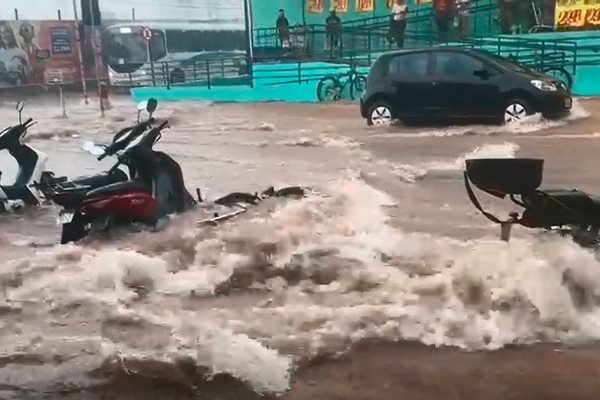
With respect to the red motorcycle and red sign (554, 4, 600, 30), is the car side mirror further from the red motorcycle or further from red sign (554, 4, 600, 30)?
the red motorcycle

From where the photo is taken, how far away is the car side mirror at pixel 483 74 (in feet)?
4.53

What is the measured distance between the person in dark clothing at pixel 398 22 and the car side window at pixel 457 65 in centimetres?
8

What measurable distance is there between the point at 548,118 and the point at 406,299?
1.40 ft

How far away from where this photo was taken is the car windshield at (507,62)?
4.50 ft

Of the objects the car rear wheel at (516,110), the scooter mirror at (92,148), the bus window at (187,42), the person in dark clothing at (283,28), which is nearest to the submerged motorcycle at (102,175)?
the scooter mirror at (92,148)

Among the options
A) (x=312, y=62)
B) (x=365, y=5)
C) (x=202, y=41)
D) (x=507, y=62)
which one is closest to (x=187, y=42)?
(x=202, y=41)

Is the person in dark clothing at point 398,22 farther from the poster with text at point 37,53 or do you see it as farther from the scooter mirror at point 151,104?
the poster with text at point 37,53

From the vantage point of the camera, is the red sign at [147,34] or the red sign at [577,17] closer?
the red sign at [577,17]

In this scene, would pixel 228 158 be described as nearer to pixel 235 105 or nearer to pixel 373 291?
pixel 235 105

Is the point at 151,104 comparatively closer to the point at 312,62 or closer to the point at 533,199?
the point at 312,62

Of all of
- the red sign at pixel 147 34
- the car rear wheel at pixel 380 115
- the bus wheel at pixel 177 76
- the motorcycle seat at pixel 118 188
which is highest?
the red sign at pixel 147 34

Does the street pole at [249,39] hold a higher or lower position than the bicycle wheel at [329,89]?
higher

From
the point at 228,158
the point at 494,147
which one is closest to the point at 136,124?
the point at 228,158

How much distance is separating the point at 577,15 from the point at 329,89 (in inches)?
18.6
